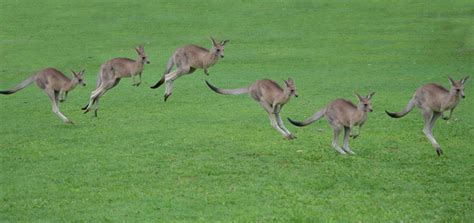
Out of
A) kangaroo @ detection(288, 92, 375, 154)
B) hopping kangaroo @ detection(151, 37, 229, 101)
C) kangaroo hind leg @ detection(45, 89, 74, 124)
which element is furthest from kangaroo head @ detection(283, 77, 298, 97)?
kangaroo hind leg @ detection(45, 89, 74, 124)

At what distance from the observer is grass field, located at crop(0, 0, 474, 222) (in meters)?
9.58

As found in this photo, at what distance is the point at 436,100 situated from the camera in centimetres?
1176

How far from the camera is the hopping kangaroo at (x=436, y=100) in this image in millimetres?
11625

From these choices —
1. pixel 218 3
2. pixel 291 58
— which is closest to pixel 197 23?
pixel 218 3

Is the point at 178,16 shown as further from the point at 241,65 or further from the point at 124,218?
the point at 124,218

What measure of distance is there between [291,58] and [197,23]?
4.98m

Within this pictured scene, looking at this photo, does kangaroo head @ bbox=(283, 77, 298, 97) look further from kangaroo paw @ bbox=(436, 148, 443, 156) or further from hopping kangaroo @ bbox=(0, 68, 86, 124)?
hopping kangaroo @ bbox=(0, 68, 86, 124)

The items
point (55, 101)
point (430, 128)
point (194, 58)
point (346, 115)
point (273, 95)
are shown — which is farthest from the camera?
point (55, 101)

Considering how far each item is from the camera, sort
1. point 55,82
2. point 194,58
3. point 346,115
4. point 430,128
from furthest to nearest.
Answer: point 55,82 → point 194,58 → point 430,128 → point 346,115

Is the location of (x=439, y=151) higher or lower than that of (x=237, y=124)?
higher

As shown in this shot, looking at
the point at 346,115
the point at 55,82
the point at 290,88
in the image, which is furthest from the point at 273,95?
the point at 55,82

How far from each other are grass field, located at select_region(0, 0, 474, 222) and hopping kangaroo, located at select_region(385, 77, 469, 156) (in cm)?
44

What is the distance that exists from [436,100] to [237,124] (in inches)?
139

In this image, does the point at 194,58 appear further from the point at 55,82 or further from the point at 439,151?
the point at 439,151
